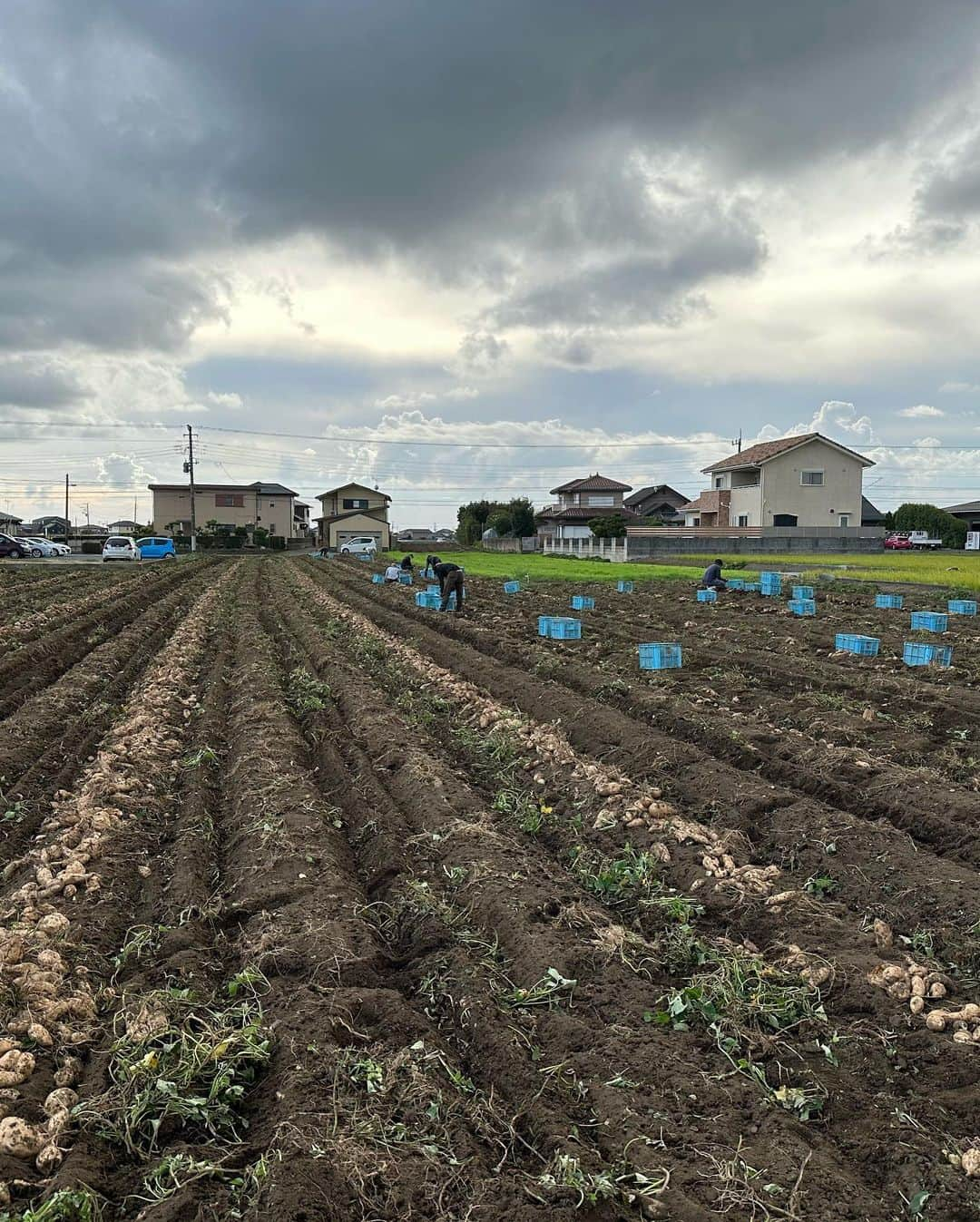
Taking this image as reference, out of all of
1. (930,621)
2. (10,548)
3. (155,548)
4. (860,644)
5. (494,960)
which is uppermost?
(155,548)

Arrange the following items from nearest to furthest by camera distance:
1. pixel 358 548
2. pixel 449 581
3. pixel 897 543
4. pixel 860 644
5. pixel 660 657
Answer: pixel 660 657 → pixel 860 644 → pixel 449 581 → pixel 897 543 → pixel 358 548

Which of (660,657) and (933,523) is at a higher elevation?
(933,523)

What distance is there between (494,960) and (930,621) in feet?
44.8

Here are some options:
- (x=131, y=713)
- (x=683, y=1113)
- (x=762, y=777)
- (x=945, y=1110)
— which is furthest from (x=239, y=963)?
(x=131, y=713)

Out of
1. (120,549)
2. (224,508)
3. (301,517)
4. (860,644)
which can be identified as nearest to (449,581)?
(860,644)

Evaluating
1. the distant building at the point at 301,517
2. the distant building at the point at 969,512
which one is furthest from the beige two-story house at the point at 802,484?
the distant building at the point at 301,517

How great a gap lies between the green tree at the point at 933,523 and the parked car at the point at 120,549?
52.6m

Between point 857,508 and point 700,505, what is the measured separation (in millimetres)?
10991

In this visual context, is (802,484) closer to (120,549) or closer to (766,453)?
(766,453)

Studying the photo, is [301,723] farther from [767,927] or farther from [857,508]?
[857,508]

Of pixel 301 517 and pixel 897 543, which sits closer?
pixel 897 543

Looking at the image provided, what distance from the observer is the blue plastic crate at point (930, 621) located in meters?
15.1

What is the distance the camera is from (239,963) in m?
4.50

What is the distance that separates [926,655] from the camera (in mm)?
11898
